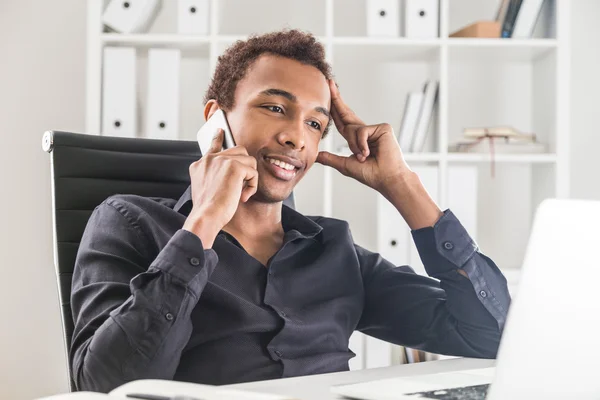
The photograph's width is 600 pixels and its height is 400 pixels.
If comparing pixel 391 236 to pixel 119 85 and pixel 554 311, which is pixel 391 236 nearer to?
pixel 119 85

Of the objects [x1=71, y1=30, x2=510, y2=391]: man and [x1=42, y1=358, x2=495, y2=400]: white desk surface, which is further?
[x1=71, y1=30, x2=510, y2=391]: man

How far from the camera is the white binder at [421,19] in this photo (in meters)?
2.69

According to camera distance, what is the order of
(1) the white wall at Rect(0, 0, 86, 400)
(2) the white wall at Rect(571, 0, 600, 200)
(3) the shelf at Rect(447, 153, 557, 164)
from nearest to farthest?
(3) the shelf at Rect(447, 153, 557, 164) < (1) the white wall at Rect(0, 0, 86, 400) < (2) the white wall at Rect(571, 0, 600, 200)

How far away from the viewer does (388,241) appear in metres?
2.65

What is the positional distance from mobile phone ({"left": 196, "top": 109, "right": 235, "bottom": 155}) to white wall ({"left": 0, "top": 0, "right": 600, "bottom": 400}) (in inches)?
56.9

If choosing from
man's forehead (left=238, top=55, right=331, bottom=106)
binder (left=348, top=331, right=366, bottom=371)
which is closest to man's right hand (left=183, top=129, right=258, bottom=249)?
man's forehead (left=238, top=55, right=331, bottom=106)

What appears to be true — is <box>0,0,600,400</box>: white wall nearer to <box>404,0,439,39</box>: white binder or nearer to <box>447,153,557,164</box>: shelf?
<box>404,0,439,39</box>: white binder

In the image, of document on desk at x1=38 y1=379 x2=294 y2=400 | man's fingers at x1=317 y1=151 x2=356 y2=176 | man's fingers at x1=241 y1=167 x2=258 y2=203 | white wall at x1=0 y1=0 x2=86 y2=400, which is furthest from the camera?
white wall at x1=0 y1=0 x2=86 y2=400

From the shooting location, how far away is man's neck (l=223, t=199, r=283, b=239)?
1568 mm

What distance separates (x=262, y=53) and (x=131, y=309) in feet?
2.43

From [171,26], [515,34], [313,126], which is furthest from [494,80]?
[313,126]

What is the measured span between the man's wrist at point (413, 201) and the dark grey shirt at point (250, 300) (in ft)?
0.09

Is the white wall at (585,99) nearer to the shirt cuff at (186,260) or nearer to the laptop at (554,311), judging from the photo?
the shirt cuff at (186,260)

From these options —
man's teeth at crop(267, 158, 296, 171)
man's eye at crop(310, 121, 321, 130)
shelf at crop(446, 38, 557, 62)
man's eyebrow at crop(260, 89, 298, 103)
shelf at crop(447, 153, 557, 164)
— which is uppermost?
shelf at crop(446, 38, 557, 62)
